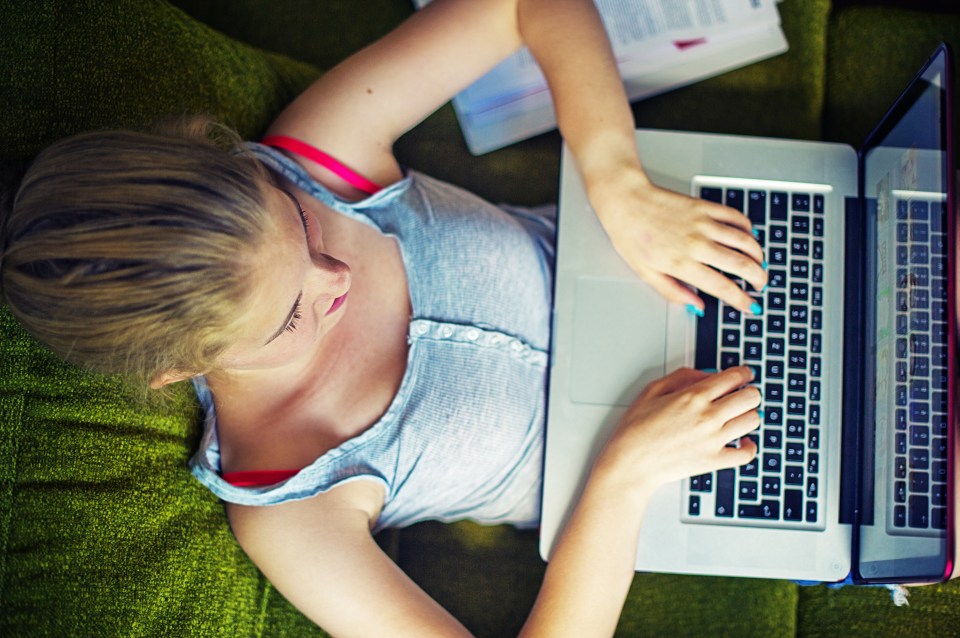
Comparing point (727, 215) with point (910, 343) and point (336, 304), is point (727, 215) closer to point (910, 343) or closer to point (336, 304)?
point (910, 343)

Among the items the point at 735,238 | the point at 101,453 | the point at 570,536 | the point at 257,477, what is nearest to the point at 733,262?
the point at 735,238

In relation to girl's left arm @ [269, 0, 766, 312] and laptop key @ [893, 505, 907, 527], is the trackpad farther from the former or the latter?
laptop key @ [893, 505, 907, 527]

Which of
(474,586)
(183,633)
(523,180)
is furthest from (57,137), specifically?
(474,586)

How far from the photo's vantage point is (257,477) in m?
0.83

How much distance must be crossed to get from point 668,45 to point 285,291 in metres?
0.77

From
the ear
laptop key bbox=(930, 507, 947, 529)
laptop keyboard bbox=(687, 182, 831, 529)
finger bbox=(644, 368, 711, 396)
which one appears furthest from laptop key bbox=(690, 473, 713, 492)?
the ear

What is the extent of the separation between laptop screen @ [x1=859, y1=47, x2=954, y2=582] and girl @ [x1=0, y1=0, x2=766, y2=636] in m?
0.14

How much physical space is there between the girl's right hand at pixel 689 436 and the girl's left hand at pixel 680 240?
0.35 feet

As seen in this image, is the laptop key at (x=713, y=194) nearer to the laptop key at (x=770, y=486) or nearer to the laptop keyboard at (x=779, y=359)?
the laptop keyboard at (x=779, y=359)

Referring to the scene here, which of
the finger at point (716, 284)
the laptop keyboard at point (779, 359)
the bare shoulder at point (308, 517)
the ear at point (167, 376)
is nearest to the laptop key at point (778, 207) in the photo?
the laptop keyboard at point (779, 359)

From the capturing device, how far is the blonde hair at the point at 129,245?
55cm

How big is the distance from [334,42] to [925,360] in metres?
0.94

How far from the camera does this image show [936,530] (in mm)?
732

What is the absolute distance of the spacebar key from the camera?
865mm
